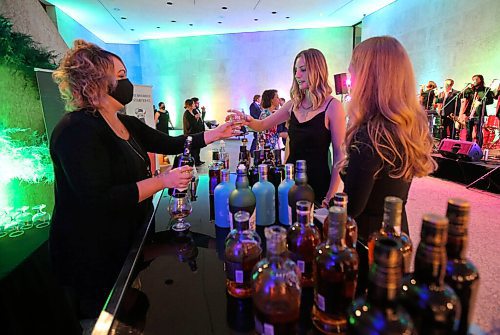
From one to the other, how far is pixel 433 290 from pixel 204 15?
12.5m

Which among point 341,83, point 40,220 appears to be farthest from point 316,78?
point 341,83

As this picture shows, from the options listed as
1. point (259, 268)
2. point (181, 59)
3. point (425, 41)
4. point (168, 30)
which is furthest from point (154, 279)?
point (181, 59)

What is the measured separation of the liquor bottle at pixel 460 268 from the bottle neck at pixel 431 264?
0.08 metres

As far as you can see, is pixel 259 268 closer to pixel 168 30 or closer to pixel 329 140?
pixel 329 140

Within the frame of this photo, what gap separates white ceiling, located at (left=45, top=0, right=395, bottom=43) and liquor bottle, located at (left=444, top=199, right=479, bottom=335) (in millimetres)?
10680

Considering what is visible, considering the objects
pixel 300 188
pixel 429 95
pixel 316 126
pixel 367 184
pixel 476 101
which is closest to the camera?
pixel 300 188

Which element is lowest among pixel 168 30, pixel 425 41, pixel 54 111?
pixel 54 111

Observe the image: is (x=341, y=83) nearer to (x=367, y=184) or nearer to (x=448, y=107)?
(x=448, y=107)

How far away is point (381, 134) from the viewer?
4.04 feet

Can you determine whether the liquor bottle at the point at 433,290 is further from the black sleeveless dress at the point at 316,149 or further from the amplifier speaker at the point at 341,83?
the amplifier speaker at the point at 341,83

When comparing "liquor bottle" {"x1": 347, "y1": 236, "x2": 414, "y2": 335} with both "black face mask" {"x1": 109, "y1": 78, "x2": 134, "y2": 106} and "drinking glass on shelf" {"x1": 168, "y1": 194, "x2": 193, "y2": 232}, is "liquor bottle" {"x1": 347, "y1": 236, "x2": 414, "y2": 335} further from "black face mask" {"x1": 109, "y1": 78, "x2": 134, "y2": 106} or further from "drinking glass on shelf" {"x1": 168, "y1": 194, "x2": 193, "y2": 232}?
"black face mask" {"x1": 109, "y1": 78, "x2": 134, "y2": 106}

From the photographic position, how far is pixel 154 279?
99cm

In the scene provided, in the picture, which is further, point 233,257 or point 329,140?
point 329,140

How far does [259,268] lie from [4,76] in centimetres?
335
